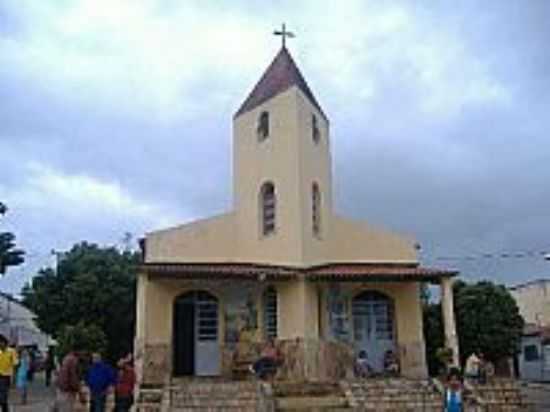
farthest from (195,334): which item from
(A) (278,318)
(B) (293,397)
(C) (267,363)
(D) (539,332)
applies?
(D) (539,332)

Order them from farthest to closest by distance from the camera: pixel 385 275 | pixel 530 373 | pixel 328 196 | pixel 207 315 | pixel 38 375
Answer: pixel 530 373
pixel 38 375
pixel 328 196
pixel 207 315
pixel 385 275

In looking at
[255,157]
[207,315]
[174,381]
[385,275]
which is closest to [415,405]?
[385,275]

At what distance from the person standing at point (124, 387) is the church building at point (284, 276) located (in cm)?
608

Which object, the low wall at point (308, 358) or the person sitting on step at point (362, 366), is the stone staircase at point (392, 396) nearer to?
the person sitting on step at point (362, 366)

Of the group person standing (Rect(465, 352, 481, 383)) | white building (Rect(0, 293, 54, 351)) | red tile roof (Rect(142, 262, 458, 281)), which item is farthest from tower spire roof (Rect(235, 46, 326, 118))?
white building (Rect(0, 293, 54, 351))

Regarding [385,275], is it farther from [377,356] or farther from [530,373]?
[530,373]

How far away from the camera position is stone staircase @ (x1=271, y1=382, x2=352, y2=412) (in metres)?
17.3

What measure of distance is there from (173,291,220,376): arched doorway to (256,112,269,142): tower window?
5.15m

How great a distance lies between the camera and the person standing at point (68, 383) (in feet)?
44.4

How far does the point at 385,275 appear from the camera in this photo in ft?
70.4

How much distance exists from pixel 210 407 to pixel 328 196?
9.11 metres

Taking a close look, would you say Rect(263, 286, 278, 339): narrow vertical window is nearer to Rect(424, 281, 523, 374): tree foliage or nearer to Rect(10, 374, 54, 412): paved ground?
Rect(10, 374, 54, 412): paved ground

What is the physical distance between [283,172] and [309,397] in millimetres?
7571

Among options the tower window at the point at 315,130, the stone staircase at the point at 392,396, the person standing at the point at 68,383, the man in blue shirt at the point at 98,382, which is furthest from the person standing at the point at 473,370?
the person standing at the point at 68,383
